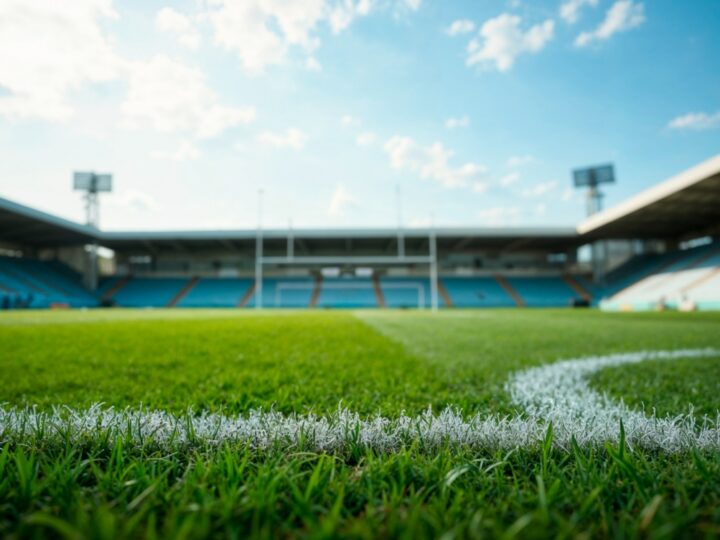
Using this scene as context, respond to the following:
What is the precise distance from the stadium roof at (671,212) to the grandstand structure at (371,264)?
104mm

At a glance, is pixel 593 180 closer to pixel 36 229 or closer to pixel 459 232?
pixel 459 232

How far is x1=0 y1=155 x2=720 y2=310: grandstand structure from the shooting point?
20.9 meters

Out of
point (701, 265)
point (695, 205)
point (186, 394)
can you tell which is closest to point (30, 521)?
point (186, 394)

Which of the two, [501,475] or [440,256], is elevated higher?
[440,256]

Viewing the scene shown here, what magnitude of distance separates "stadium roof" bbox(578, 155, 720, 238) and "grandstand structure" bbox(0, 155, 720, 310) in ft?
0.34

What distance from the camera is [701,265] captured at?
19.8 m

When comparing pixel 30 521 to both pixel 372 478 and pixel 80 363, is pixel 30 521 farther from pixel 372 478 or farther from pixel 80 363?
pixel 80 363

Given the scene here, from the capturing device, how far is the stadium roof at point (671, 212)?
1526cm

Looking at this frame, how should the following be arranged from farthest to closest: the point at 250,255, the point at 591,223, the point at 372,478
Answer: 1. the point at 250,255
2. the point at 591,223
3. the point at 372,478

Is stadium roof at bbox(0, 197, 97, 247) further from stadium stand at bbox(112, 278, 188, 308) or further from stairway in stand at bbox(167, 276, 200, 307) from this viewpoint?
stairway in stand at bbox(167, 276, 200, 307)

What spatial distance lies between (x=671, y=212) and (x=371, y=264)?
18.4 meters

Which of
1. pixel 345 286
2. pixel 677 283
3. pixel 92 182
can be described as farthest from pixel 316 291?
pixel 677 283

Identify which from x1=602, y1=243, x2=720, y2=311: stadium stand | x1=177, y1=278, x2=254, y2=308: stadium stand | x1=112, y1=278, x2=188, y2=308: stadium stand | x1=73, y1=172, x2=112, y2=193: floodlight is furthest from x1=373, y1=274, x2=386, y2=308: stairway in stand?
x1=73, y1=172, x2=112, y2=193: floodlight

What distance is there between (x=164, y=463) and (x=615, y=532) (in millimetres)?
834
